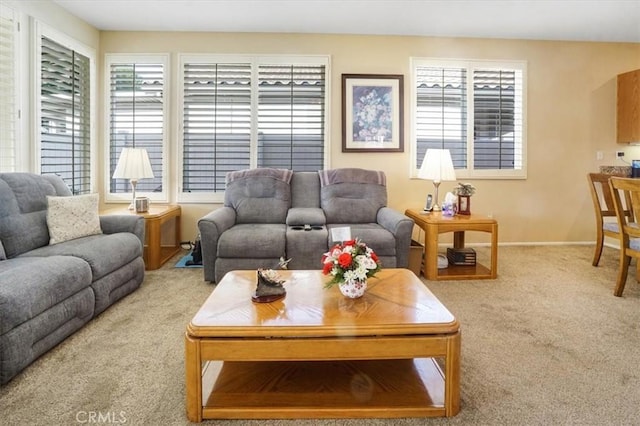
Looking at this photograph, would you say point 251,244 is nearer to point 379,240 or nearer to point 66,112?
point 379,240

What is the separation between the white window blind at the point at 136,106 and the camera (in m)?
4.43

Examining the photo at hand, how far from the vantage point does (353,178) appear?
4.02 m

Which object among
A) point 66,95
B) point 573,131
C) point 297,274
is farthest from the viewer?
point 573,131

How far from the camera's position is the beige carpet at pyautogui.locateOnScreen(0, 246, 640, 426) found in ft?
5.02

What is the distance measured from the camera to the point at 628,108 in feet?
15.1

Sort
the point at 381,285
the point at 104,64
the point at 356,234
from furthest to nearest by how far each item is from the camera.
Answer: the point at 104,64 → the point at 356,234 → the point at 381,285

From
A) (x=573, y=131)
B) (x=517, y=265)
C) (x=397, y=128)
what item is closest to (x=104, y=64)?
(x=397, y=128)

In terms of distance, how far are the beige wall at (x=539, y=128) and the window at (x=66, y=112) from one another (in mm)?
970

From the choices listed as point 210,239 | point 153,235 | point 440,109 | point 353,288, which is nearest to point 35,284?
point 210,239

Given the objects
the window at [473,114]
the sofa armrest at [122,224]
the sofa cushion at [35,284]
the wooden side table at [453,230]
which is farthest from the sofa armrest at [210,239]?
the window at [473,114]

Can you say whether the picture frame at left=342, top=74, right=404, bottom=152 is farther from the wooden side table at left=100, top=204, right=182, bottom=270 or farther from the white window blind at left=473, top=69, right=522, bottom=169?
the wooden side table at left=100, top=204, right=182, bottom=270

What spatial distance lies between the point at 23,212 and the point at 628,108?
256 inches

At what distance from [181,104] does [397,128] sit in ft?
8.80

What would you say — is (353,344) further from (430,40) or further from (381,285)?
(430,40)
